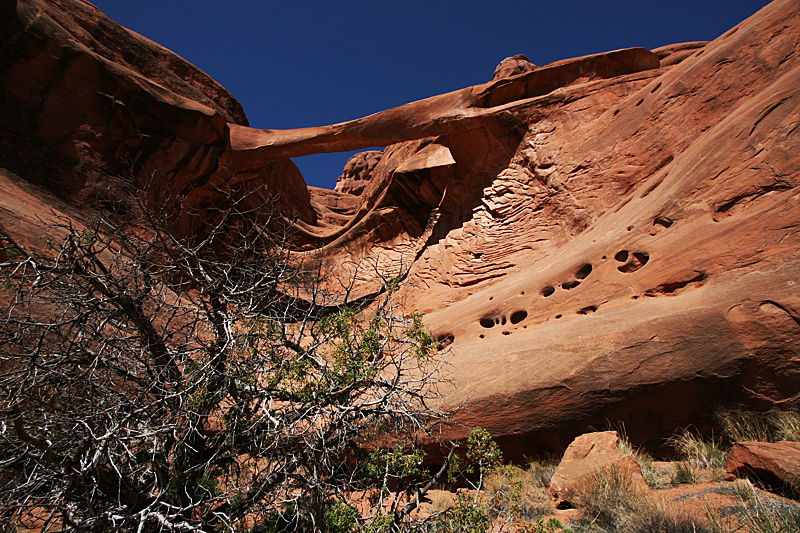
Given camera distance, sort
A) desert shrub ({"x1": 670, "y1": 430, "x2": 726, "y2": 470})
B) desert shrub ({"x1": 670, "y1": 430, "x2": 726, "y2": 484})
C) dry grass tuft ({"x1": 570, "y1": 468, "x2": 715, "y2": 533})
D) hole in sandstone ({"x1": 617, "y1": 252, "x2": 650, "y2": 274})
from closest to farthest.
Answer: dry grass tuft ({"x1": 570, "y1": 468, "x2": 715, "y2": 533}) → desert shrub ({"x1": 670, "y1": 430, "x2": 726, "y2": 484}) → desert shrub ({"x1": 670, "y1": 430, "x2": 726, "y2": 470}) → hole in sandstone ({"x1": 617, "y1": 252, "x2": 650, "y2": 274})

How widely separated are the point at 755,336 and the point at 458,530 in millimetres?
3368

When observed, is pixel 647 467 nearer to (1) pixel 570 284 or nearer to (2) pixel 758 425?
(2) pixel 758 425

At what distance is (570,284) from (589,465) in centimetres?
331

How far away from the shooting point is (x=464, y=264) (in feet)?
35.5

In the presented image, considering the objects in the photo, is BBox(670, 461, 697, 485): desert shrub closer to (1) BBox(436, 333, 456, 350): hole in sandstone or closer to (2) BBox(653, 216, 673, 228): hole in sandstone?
(2) BBox(653, 216, 673, 228): hole in sandstone

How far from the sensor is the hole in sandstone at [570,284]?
6537 mm

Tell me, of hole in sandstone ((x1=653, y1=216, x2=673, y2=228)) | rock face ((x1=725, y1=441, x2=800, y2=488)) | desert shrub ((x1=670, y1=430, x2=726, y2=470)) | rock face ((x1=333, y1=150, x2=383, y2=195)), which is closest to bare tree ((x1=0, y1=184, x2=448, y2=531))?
rock face ((x1=725, y1=441, x2=800, y2=488))

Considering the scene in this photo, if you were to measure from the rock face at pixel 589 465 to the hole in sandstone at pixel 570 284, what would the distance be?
2.73m

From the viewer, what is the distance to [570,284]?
661cm

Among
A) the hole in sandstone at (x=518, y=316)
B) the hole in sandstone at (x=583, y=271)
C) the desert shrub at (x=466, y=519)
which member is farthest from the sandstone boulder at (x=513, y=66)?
the desert shrub at (x=466, y=519)

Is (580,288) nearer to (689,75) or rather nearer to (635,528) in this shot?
(635,528)

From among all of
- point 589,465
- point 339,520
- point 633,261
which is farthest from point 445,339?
point 339,520

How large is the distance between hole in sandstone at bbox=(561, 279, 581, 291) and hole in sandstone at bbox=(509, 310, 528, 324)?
0.73 m

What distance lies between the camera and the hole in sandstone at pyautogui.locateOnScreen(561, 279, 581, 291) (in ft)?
21.4
